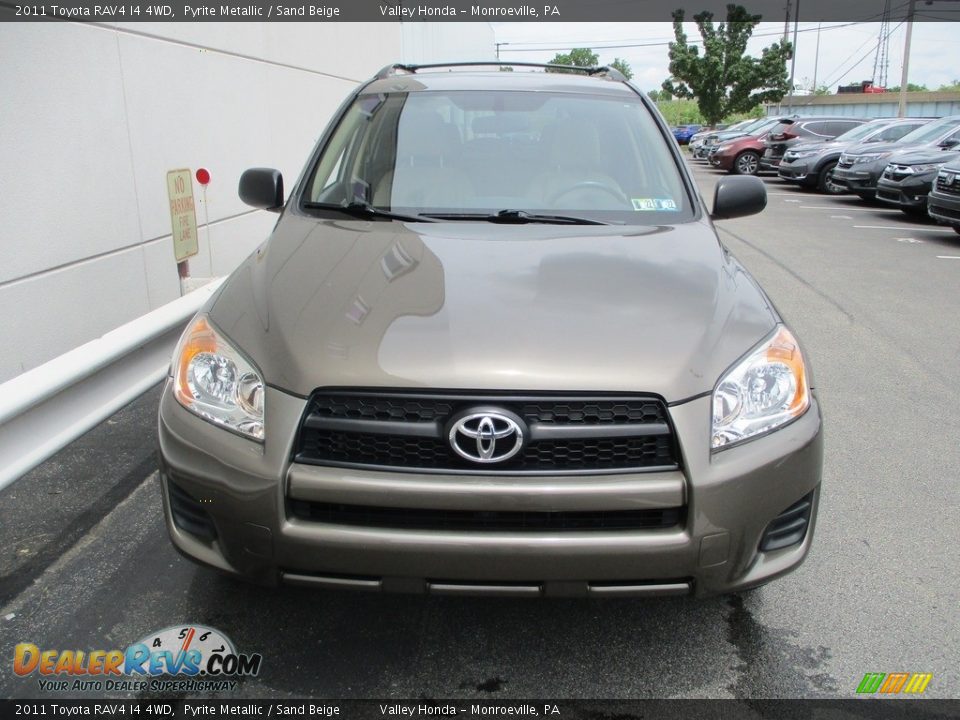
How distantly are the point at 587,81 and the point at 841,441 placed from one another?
222 cm

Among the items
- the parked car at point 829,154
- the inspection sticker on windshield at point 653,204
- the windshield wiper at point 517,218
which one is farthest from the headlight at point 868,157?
the windshield wiper at point 517,218

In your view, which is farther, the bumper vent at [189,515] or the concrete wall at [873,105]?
the concrete wall at [873,105]

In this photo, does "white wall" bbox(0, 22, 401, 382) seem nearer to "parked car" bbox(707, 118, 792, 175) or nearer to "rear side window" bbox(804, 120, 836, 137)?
"rear side window" bbox(804, 120, 836, 137)

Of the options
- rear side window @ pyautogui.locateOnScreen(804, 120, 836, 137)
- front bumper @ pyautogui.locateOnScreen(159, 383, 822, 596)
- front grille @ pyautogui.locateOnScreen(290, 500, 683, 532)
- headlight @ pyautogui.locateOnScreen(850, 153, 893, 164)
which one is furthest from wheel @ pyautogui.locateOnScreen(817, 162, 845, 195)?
front grille @ pyautogui.locateOnScreen(290, 500, 683, 532)

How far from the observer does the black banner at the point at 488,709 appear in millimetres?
2316

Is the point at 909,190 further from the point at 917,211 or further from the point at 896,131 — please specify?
the point at 896,131

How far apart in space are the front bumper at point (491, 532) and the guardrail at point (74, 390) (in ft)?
1.74

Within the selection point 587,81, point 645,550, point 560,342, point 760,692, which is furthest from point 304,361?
point 587,81

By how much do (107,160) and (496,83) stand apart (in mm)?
3260

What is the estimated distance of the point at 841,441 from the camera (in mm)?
4359

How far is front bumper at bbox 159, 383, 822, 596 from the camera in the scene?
2.13 meters

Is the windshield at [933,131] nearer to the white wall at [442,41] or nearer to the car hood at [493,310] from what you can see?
the white wall at [442,41]

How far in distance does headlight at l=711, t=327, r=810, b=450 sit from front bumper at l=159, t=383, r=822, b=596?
0.15 feet

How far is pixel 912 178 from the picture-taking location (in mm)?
13445
